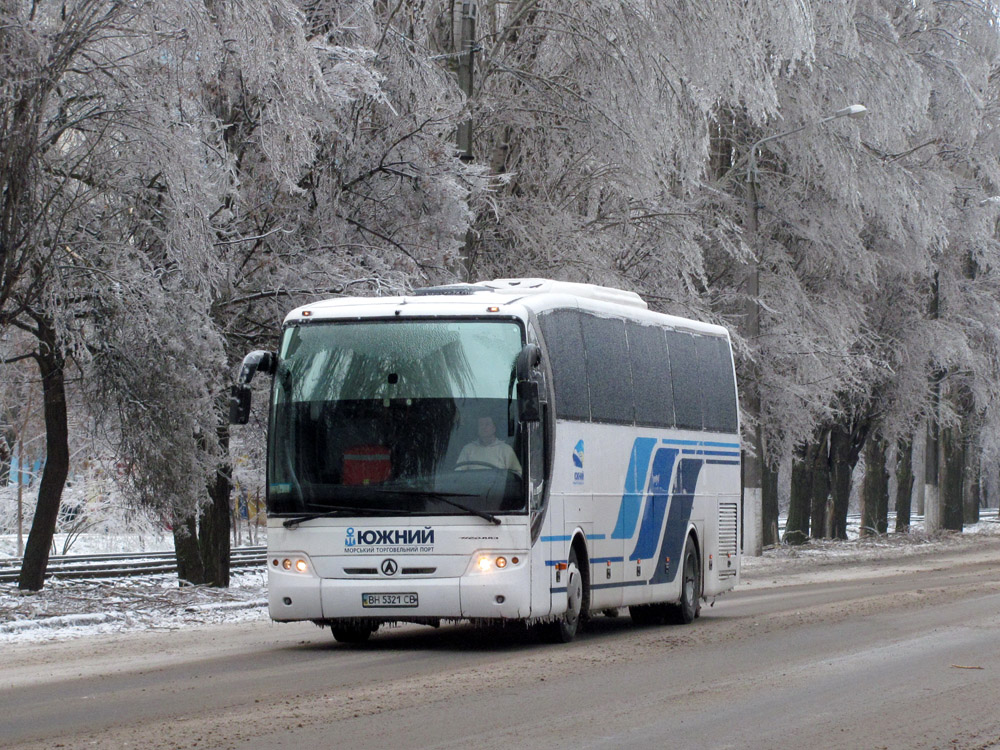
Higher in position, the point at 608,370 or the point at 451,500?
the point at 608,370

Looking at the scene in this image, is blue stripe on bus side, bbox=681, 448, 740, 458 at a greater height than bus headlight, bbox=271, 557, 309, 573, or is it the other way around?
blue stripe on bus side, bbox=681, 448, 740, 458

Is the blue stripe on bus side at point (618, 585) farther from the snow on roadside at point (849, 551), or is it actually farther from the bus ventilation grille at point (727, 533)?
the snow on roadside at point (849, 551)

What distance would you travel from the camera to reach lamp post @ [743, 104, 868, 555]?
3356 centimetres

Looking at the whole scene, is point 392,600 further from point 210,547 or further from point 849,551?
point 849,551

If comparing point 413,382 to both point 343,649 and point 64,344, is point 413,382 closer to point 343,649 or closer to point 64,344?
point 343,649

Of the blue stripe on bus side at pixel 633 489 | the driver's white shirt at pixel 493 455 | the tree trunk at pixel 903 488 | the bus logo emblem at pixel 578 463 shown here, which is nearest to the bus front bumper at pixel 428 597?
the driver's white shirt at pixel 493 455

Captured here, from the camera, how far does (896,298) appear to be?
4097cm

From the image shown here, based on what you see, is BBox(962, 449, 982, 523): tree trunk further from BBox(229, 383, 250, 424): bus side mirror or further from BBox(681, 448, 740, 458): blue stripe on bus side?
BBox(229, 383, 250, 424): bus side mirror

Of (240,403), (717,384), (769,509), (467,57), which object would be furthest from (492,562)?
(769,509)

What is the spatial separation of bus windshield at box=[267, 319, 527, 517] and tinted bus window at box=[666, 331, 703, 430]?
4.27 m

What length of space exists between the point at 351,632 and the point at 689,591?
500 cm

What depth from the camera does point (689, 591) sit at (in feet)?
63.0

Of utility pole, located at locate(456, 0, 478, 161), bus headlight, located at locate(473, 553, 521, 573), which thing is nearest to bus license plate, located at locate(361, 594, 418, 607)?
bus headlight, located at locate(473, 553, 521, 573)

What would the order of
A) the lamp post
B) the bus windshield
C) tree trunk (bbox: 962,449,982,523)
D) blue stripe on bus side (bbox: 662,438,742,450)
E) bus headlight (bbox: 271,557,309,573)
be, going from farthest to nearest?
tree trunk (bbox: 962,449,982,523) < the lamp post < blue stripe on bus side (bbox: 662,438,742,450) < bus headlight (bbox: 271,557,309,573) < the bus windshield
